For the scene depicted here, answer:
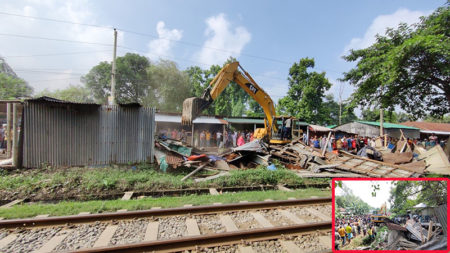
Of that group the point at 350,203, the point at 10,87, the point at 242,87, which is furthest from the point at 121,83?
the point at 350,203

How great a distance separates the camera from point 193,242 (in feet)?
11.6

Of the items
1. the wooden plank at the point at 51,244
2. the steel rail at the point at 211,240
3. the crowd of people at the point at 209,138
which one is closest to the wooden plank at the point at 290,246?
the steel rail at the point at 211,240

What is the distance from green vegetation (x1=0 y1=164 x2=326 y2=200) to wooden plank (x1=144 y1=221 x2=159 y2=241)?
2.76m

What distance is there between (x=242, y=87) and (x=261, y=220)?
30.3 ft

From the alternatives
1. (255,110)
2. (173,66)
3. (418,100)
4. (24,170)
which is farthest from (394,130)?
(24,170)

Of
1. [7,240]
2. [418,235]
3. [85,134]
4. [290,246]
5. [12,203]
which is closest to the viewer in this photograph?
[418,235]

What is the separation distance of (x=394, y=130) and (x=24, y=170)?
3659 centimetres

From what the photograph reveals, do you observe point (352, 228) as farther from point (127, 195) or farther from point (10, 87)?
point (10, 87)

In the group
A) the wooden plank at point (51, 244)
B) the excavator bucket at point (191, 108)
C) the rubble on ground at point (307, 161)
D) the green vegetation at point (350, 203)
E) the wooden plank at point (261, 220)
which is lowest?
the wooden plank at point (261, 220)

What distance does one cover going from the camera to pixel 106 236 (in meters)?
3.74

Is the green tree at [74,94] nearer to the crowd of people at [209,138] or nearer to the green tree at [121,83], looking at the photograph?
the green tree at [121,83]

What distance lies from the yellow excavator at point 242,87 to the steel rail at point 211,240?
673 cm

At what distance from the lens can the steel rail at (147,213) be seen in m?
4.13

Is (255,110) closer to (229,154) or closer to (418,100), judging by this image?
(418,100)
